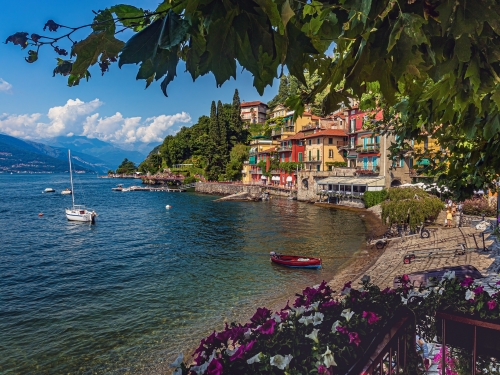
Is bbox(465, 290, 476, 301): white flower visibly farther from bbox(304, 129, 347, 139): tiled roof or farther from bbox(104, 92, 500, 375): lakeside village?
bbox(304, 129, 347, 139): tiled roof

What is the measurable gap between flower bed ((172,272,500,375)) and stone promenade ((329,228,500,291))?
9.66 meters

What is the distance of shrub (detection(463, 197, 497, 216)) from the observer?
2202 cm

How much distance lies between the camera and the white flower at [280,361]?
2.61m

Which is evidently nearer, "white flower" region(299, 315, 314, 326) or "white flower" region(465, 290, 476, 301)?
"white flower" region(299, 315, 314, 326)

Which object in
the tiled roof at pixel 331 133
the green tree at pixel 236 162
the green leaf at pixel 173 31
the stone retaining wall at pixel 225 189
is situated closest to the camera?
the green leaf at pixel 173 31

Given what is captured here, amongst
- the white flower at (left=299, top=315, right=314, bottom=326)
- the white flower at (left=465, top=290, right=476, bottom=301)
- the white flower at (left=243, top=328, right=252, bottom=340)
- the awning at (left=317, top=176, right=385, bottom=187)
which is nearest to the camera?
the white flower at (left=299, top=315, right=314, bottom=326)

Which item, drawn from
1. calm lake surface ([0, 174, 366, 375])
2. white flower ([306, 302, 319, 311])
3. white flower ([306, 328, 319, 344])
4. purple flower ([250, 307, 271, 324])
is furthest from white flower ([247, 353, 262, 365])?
calm lake surface ([0, 174, 366, 375])

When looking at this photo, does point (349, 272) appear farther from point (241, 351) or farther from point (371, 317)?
point (241, 351)

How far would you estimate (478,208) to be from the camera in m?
23.1

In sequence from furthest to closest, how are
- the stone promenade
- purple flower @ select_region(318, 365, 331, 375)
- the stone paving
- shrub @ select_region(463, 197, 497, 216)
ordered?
shrub @ select_region(463, 197, 497, 216), the stone promenade, the stone paving, purple flower @ select_region(318, 365, 331, 375)

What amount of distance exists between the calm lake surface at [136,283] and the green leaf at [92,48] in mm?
10390

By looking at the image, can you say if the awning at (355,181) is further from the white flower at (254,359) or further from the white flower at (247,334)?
the white flower at (254,359)

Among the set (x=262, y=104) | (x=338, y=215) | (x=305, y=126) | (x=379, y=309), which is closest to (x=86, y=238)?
(x=338, y=215)

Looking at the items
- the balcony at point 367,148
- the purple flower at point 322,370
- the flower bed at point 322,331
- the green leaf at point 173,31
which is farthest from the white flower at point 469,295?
the balcony at point 367,148
